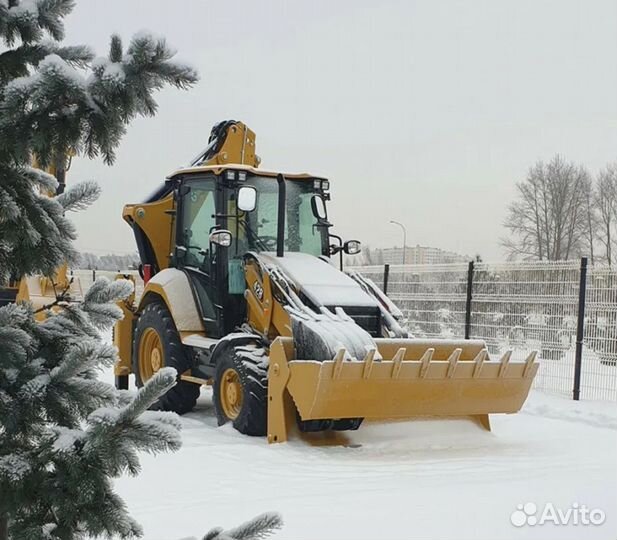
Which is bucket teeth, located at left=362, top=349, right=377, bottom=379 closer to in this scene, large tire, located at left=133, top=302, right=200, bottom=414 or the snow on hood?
the snow on hood

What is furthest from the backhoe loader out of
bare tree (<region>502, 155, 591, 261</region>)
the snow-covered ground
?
bare tree (<region>502, 155, 591, 261</region>)

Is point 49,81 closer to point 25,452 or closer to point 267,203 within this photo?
point 25,452

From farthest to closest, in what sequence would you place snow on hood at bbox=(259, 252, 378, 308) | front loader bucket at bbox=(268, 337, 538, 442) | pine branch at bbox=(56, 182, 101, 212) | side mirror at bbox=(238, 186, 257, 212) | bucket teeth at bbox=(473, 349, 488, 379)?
side mirror at bbox=(238, 186, 257, 212) < snow on hood at bbox=(259, 252, 378, 308) < bucket teeth at bbox=(473, 349, 488, 379) < front loader bucket at bbox=(268, 337, 538, 442) < pine branch at bbox=(56, 182, 101, 212)

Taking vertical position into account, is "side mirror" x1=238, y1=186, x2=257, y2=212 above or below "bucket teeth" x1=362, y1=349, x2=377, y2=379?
above

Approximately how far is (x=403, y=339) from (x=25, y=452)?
6.30m

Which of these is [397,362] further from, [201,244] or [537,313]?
[537,313]

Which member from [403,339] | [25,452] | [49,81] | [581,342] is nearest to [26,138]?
[49,81]

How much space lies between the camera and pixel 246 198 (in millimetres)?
8977

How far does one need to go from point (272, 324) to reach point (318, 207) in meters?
1.72

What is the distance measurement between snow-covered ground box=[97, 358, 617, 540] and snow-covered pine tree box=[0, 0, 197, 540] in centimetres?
280

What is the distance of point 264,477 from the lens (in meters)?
6.46

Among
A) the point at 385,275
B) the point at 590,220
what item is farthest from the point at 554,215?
the point at 385,275

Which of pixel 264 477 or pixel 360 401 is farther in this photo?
pixel 360 401

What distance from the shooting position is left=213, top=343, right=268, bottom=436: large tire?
7.92m
